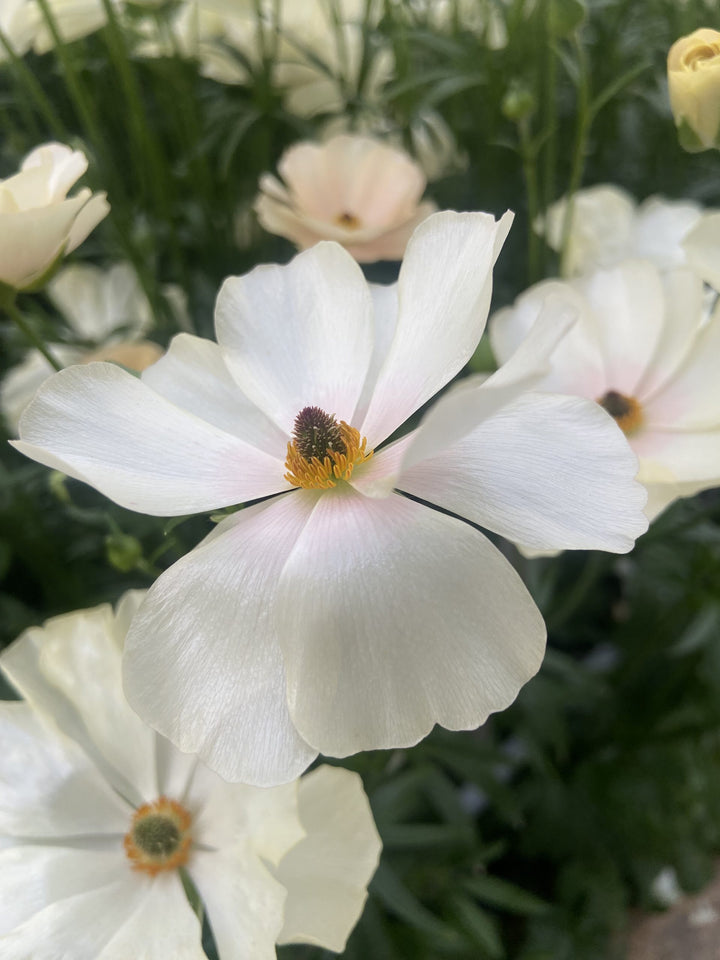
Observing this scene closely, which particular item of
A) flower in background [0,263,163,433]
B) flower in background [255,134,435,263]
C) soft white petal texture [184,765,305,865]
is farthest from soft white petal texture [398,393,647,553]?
flower in background [0,263,163,433]

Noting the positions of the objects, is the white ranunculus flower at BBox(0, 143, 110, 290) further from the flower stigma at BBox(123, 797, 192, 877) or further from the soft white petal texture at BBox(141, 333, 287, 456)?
the flower stigma at BBox(123, 797, 192, 877)

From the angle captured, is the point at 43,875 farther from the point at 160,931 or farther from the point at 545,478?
the point at 545,478

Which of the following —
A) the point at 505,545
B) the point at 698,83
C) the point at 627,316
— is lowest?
the point at 505,545

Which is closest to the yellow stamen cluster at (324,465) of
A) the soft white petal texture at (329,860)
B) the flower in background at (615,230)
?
the soft white petal texture at (329,860)

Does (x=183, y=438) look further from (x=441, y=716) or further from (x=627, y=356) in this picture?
(x=627, y=356)

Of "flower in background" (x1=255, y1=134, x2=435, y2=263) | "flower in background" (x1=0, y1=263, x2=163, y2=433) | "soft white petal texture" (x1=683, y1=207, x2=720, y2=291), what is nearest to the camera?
"soft white petal texture" (x1=683, y1=207, x2=720, y2=291)

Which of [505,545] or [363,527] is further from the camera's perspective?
[505,545]

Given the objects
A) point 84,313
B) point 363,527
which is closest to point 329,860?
point 363,527

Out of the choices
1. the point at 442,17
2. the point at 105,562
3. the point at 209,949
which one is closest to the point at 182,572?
the point at 209,949
